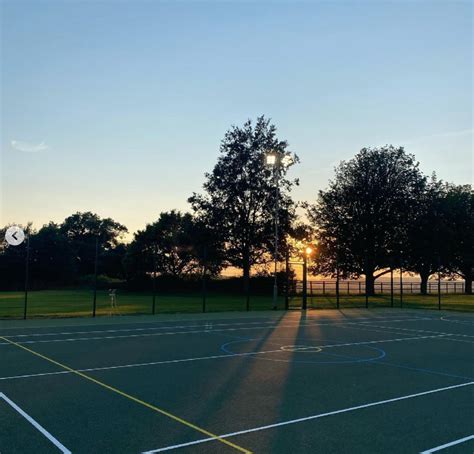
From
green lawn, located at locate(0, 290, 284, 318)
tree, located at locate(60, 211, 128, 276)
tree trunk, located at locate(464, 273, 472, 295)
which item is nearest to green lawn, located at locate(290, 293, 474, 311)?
green lawn, located at locate(0, 290, 284, 318)

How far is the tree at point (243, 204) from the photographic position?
52.1 m

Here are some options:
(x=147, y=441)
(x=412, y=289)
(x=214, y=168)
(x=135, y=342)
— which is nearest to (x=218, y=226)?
(x=214, y=168)

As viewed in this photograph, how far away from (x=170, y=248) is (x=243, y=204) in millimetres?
15431

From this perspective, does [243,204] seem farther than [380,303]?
Yes

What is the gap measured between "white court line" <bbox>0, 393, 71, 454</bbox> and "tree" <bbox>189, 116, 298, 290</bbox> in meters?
44.1

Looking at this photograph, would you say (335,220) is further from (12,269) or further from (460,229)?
(12,269)

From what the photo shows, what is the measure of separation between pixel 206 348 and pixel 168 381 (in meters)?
4.32

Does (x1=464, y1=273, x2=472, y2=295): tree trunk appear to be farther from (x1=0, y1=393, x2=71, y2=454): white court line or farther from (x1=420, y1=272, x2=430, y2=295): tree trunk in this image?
(x1=0, y1=393, x2=71, y2=454): white court line

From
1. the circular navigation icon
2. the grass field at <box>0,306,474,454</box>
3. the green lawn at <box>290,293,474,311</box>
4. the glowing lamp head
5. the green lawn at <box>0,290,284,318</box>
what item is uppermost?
the glowing lamp head

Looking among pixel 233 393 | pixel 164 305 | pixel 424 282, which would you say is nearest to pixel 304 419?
pixel 233 393

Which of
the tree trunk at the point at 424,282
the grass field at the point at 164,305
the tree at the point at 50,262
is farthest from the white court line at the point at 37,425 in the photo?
the tree at the point at 50,262

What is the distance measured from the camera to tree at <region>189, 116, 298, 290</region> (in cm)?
5209

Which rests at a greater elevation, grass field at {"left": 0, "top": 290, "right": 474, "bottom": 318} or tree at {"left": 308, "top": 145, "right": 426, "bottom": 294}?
tree at {"left": 308, "top": 145, "right": 426, "bottom": 294}

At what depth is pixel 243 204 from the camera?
173ft
